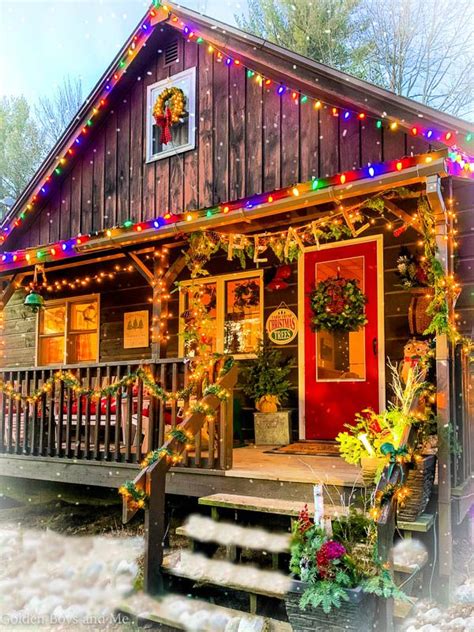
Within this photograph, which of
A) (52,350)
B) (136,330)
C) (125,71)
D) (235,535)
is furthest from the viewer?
(52,350)

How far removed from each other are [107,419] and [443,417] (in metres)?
3.05

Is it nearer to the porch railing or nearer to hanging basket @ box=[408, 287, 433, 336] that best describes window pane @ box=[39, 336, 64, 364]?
the porch railing

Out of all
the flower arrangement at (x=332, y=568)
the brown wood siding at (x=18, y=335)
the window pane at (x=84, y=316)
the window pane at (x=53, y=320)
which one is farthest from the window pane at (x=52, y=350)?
the flower arrangement at (x=332, y=568)

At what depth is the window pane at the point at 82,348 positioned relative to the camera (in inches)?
361

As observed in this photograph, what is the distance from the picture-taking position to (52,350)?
989 centimetres

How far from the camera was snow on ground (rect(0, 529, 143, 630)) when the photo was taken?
12.6 feet

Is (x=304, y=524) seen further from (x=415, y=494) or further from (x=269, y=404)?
(x=269, y=404)

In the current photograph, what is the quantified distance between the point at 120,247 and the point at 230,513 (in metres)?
3.46

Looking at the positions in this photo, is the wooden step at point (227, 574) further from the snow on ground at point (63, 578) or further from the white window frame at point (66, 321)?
the white window frame at point (66, 321)

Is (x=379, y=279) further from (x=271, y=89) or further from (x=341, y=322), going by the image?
(x=271, y=89)

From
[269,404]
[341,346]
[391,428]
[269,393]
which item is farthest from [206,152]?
[391,428]

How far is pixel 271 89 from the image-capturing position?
570cm

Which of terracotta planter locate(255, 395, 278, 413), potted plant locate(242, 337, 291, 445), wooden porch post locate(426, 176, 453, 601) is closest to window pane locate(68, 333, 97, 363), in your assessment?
potted plant locate(242, 337, 291, 445)

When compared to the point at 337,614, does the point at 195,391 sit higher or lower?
higher
